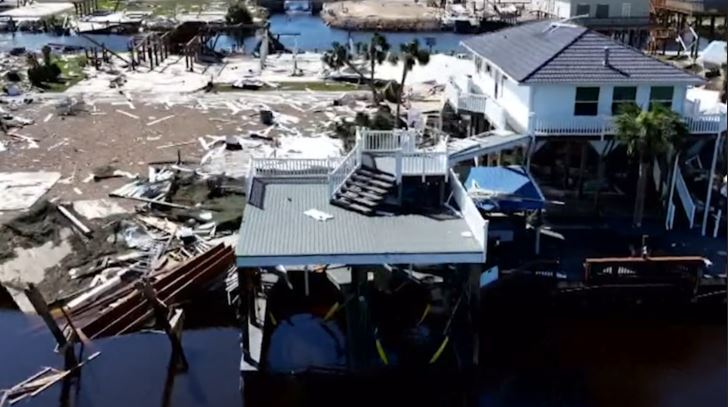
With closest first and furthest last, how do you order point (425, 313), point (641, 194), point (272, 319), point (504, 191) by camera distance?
point (425, 313)
point (272, 319)
point (504, 191)
point (641, 194)

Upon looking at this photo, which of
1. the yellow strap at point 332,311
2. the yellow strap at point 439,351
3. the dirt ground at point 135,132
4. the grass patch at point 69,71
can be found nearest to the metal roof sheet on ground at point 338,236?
the yellow strap at point 332,311

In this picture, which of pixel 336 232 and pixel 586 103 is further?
pixel 586 103

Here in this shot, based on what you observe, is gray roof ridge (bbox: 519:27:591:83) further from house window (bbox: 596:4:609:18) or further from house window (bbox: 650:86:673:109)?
house window (bbox: 596:4:609:18)

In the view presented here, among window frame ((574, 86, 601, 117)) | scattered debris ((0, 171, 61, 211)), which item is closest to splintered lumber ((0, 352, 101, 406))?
scattered debris ((0, 171, 61, 211))

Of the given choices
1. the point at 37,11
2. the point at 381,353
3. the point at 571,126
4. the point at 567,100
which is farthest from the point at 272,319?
the point at 37,11

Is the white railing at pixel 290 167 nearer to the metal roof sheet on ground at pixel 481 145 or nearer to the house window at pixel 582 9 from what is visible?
the metal roof sheet on ground at pixel 481 145

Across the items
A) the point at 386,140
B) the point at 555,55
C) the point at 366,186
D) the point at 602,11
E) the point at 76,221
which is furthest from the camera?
the point at 602,11

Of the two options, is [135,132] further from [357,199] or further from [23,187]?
[357,199]
